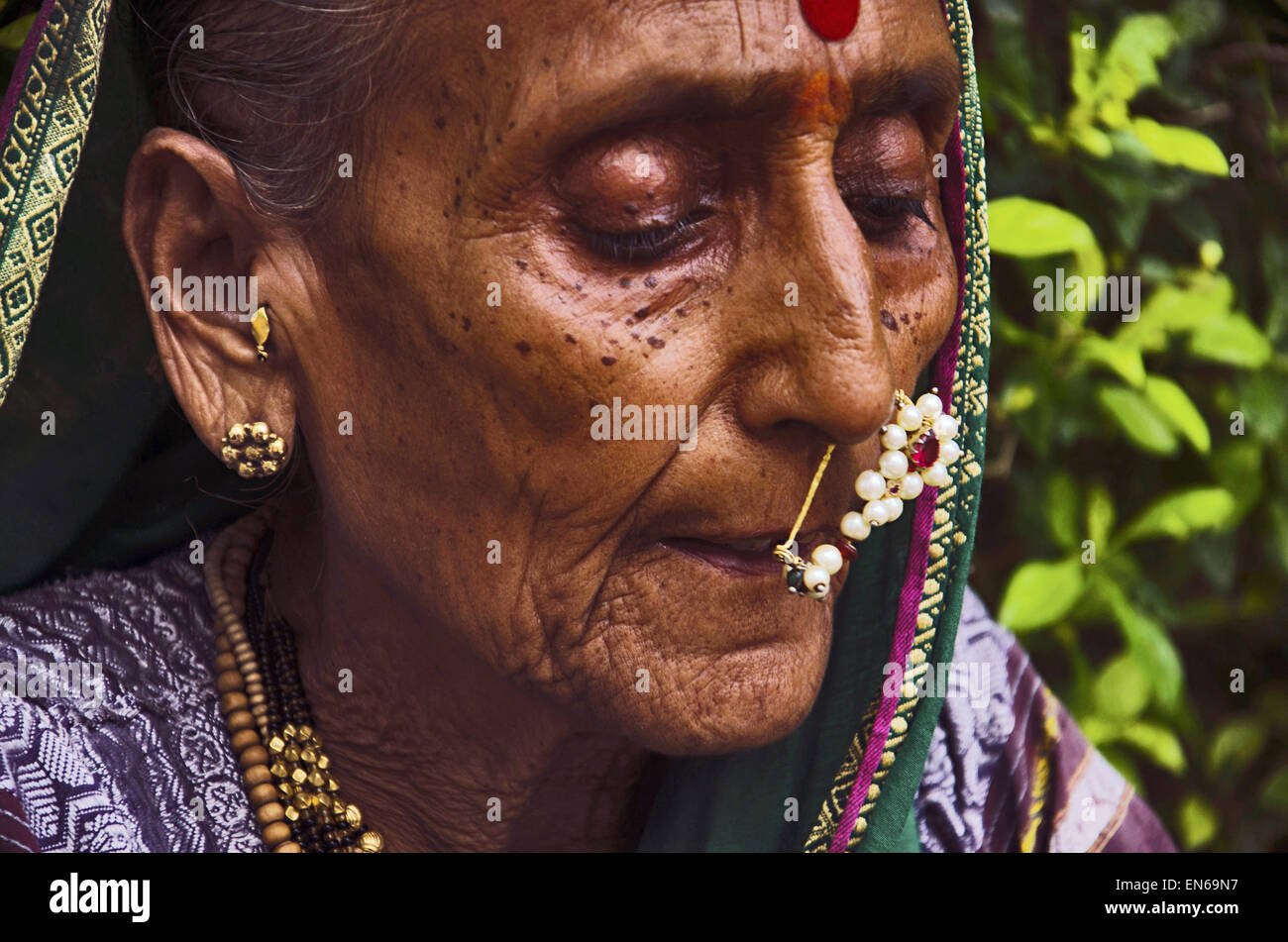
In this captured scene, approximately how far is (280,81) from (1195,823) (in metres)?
2.51

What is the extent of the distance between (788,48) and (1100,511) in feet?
5.34

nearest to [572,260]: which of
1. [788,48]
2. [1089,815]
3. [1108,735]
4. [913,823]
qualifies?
[788,48]

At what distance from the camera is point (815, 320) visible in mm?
1293

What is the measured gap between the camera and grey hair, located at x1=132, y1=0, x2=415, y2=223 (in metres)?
1.33

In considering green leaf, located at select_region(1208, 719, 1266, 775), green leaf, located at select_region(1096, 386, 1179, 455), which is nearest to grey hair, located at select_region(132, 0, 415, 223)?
green leaf, located at select_region(1096, 386, 1179, 455)

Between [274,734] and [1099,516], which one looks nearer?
[274,734]

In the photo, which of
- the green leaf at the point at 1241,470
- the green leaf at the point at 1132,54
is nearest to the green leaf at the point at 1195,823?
the green leaf at the point at 1241,470

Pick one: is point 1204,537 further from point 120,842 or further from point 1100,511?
point 120,842

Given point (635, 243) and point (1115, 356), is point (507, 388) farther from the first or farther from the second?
point (1115, 356)

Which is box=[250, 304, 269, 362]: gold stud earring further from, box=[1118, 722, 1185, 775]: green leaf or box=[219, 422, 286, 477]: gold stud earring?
box=[1118, 722, 1185, 775]: green leaf

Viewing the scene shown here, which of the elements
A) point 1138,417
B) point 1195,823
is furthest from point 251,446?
point 1195,823

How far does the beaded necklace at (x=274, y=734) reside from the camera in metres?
1.59

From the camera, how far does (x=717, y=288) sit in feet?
4.30

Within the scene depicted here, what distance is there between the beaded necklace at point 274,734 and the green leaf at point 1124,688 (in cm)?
156
